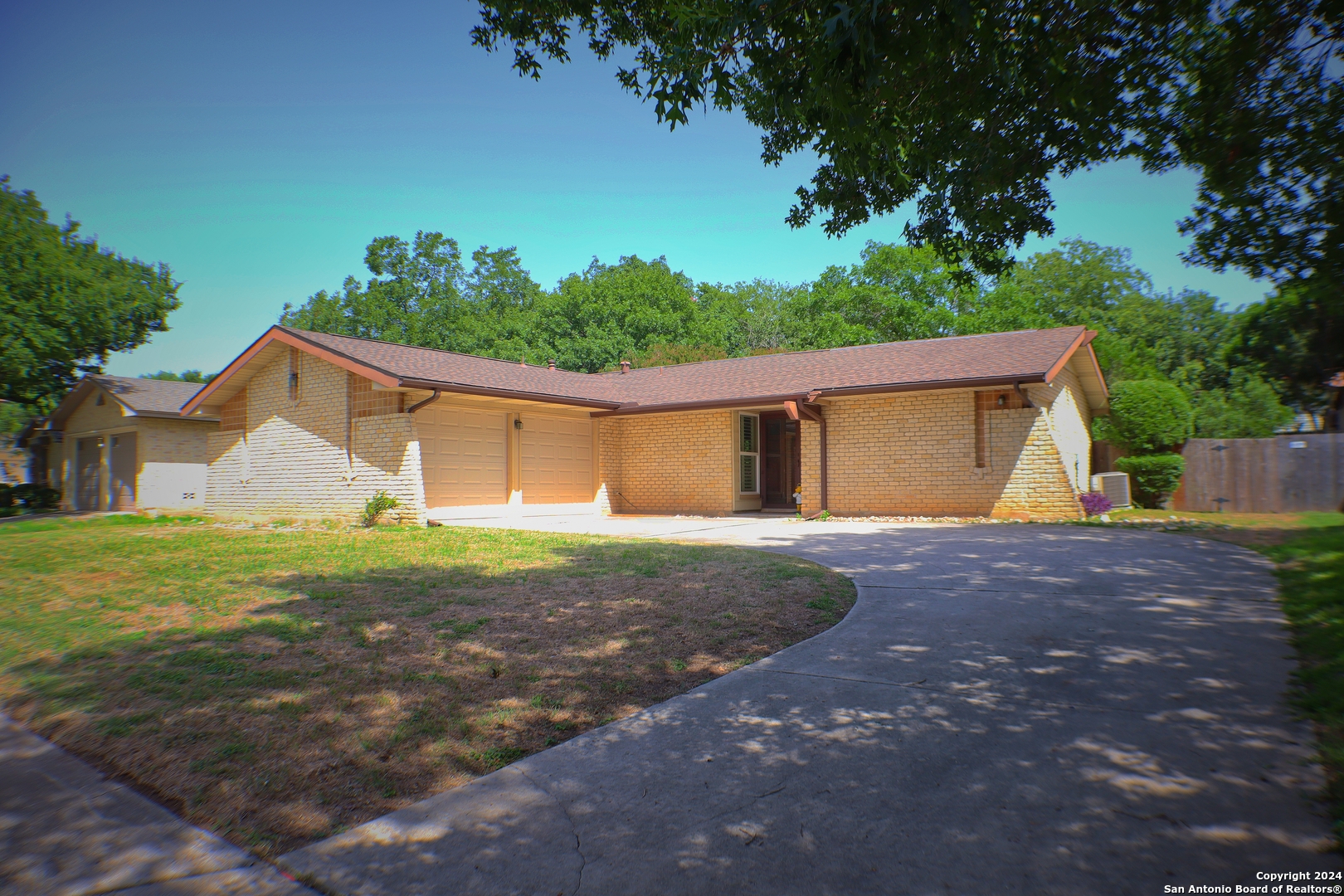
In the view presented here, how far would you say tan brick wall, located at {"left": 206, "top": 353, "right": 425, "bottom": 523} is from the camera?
46.8 feet

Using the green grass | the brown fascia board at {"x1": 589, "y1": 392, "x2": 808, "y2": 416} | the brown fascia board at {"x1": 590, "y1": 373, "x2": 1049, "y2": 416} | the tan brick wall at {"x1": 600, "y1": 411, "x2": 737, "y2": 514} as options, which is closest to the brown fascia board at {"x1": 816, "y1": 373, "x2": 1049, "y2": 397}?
the brown fascia board at {"x1": 590, "y1": 373, "x2": 1049, "y2": 416}

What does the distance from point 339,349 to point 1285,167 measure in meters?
15.3

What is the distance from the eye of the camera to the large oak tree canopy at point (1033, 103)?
464cm

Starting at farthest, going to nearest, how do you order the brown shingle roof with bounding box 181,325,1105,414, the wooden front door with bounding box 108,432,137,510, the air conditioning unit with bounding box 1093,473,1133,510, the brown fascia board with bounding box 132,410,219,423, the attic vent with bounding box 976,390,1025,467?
the wooden front door with bounding box 108,432,137,510 < the brown fascia board with bounding box 132,410,219,423 < the air conditioning unit with bounding box 1093,473,1133,510 < the attic vent with bounding box 976,390,1025,467 < the brown shingle roof with bounding box 181,325,1105,414

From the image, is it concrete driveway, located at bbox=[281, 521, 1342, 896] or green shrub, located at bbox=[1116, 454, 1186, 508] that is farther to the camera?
green shrub, located at bbox=[1116, 454, 1186, 508]

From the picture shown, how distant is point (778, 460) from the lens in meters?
19.7

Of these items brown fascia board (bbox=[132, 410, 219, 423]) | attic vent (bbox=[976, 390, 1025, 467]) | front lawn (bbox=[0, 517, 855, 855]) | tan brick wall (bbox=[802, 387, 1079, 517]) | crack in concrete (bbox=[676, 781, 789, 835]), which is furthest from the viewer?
brown fascia board (bbox=[132, 410, 219, 423])

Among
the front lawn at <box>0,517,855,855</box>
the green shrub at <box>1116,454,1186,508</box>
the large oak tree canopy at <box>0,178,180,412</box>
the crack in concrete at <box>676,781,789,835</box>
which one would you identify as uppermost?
the large oak tree canopy at <box>0,178,180,412</box>

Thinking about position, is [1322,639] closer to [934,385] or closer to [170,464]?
[934,385]

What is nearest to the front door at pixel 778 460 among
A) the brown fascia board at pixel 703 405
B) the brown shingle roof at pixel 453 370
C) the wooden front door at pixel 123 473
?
the brown fascia board at pixel 703 405

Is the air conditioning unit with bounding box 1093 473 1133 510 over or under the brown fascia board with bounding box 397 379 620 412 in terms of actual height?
under

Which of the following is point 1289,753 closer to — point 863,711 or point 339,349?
point 863,711

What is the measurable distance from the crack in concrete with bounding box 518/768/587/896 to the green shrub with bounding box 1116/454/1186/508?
18.2m

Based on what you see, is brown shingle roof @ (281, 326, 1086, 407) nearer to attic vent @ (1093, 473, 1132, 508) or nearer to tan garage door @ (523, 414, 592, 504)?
tan garage door @ (523, 414, 592, 504)
